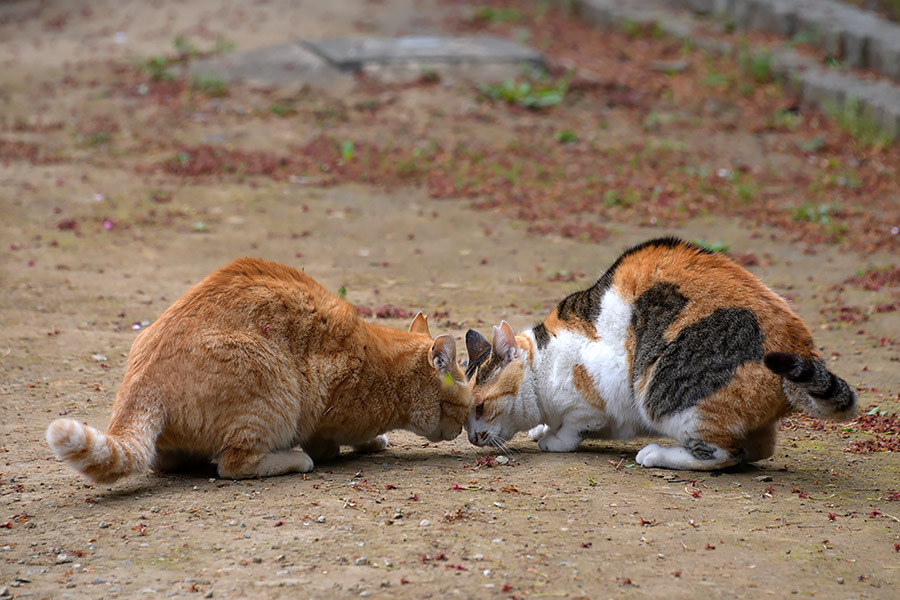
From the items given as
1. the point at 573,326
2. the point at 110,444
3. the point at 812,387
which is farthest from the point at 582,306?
the point at 110,444

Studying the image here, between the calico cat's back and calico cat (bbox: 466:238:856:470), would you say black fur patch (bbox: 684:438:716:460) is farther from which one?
the calico cat's back

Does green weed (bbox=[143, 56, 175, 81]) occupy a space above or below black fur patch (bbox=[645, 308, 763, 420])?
above

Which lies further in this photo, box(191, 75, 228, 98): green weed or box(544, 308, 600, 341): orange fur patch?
box(191, 75, 228, 98): green weed

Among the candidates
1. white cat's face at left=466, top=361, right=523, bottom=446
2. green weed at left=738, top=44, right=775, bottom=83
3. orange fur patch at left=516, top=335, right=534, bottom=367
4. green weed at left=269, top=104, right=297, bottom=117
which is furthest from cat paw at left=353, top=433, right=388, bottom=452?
green weed at left=738, top=44, right=775, bottom=83

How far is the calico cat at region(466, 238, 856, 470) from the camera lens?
14.3 ft

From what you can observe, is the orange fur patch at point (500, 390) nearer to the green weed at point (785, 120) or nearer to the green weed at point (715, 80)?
the green weed at point (785, 120)

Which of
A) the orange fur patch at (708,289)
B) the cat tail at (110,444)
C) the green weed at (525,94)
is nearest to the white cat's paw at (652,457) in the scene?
the orange fur patch at (708,289)

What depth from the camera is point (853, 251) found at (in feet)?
27.1

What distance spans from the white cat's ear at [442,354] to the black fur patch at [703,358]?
978 mm

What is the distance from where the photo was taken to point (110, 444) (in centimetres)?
394

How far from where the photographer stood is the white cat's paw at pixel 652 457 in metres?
4.57

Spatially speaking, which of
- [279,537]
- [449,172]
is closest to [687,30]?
[449,172]

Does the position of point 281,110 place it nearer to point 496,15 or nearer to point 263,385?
point 496,15

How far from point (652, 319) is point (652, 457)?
0.66m
